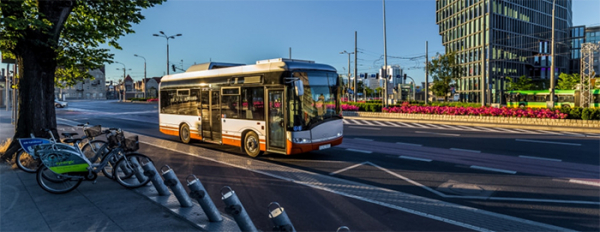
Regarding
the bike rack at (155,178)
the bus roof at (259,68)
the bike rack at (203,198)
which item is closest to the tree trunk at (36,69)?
the bus roof at (259,68)

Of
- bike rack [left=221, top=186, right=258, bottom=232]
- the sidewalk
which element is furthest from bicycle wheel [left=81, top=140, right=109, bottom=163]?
bike rack [left=221, top=186, right=258, bottom=232]

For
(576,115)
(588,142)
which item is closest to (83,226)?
(588,142)

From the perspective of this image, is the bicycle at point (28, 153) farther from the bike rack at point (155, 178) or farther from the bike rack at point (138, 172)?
the bike rack at point (155, 178)

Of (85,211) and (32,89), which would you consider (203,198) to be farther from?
(32,89)

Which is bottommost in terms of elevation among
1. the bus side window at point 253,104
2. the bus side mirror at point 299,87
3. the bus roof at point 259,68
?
the bus side window at point 253,104

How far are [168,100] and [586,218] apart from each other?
13.7 metres

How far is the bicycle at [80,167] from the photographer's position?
22.0 feet

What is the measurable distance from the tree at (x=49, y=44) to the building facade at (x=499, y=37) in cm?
6080

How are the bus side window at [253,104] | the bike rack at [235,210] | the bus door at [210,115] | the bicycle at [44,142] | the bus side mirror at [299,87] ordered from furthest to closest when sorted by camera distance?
1. the bus door at [210,115]
2. the bus side window at [253,104]
3. the bus side mirror at [299,87]
4. the bicycle at [44,142]
5. the bike rack at [235,210]

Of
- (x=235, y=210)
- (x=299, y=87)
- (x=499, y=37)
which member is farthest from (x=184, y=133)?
(x=499, y=37)

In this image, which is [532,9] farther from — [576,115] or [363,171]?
[363,171]

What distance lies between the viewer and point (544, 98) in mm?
42156

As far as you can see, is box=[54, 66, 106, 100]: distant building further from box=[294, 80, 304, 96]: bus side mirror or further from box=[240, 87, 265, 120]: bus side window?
box=[294, 80, 304, 96]: bus side mirror

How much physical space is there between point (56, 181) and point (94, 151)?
1862 mm
